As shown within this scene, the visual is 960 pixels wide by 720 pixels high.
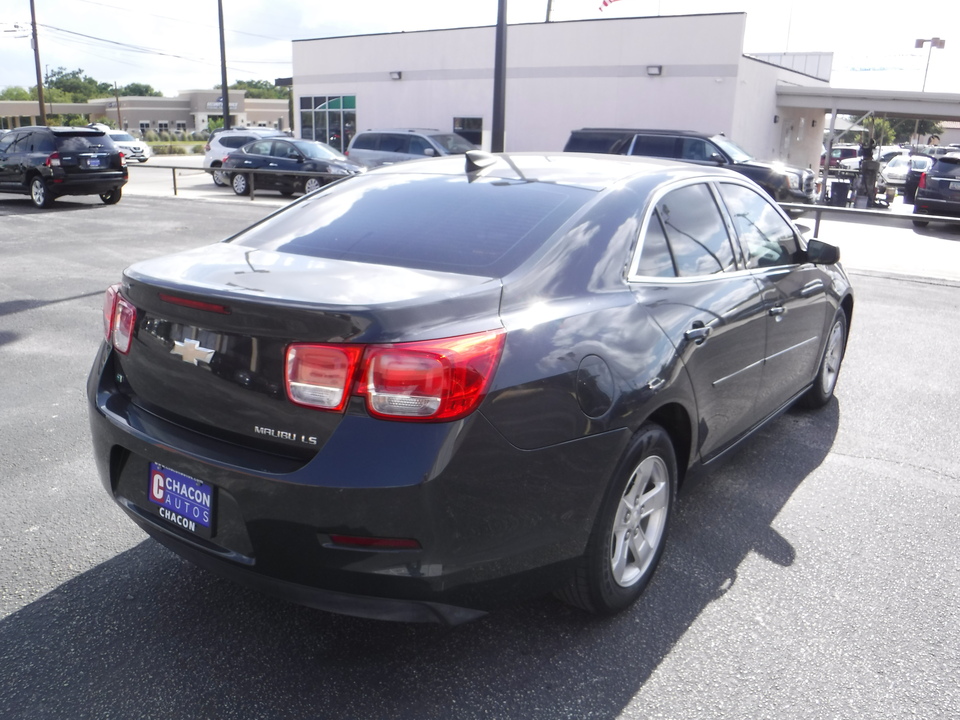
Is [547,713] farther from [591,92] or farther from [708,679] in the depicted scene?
[591,92]

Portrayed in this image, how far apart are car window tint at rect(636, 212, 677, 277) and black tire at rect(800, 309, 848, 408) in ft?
7.09

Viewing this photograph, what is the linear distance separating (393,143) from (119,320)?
2089 centimetres

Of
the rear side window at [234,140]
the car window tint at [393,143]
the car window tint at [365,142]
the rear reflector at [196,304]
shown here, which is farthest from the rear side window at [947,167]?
the rear side window at [234,140]

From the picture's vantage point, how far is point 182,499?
9.00 ft

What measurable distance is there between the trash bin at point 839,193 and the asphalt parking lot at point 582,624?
57.3 feet

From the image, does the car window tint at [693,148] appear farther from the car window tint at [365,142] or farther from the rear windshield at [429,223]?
the rear windshield at [429,223]

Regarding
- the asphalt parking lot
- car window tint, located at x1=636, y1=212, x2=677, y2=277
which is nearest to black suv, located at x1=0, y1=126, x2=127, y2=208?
the asphalt parking lot

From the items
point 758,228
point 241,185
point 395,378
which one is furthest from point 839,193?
point 395,378

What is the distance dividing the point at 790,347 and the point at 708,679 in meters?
2.17

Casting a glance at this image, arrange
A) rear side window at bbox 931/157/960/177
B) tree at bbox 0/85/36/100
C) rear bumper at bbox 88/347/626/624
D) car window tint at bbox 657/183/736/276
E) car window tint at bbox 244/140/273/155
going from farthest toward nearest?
tree at bbox 0/85/36/100
car window tint at bbox 244/140/273/155
rear side window at bbox 931/157/960/177
car window tint at bbox 657/183/736/276
rear bumper at bbox 88/347/626/624

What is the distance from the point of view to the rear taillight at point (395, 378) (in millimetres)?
2408

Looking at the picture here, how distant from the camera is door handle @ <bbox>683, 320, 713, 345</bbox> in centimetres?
335

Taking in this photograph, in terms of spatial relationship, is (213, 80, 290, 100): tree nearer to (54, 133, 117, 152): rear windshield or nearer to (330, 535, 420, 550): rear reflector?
(54, 133, 117, 152): rear windshield

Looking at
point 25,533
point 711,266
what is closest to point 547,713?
point 711,266
